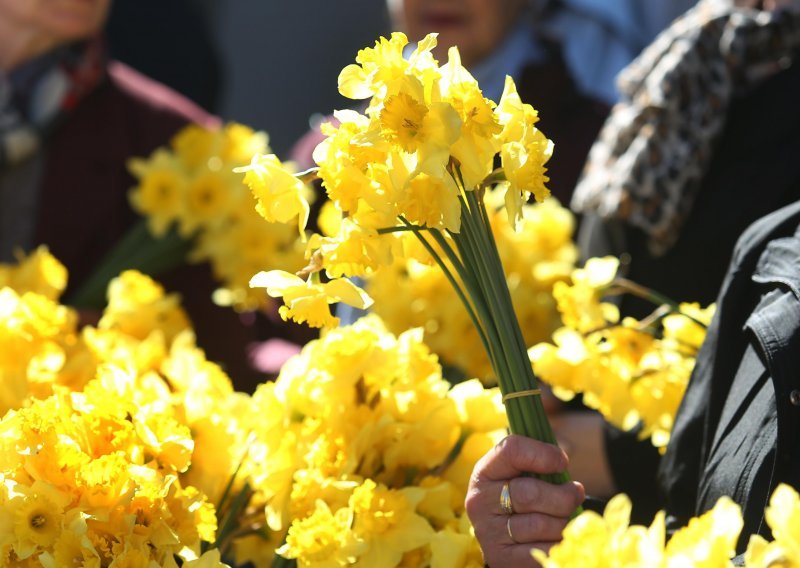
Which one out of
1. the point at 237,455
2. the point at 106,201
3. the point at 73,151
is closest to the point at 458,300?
the point at 237,455

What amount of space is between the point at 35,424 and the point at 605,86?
6.13 ft

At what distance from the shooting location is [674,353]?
127 cm

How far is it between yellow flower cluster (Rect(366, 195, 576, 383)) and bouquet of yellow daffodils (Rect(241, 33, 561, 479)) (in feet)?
2.74

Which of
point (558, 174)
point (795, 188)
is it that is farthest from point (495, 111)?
point (558, 174)

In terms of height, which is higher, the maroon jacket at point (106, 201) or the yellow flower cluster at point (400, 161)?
the maroon jacket at point (106, 201)

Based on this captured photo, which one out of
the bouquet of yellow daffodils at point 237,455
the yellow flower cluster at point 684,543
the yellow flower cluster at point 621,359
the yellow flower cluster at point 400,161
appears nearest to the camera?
the yellow flower cluster at point 684,543

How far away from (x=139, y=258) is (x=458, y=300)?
713 mm

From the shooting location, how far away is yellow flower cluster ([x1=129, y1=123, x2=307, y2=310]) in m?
2.09

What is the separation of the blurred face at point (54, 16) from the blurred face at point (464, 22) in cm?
65

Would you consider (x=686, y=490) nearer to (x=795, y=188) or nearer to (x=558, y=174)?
(x=795, y=188)

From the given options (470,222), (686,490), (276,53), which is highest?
(276,53)

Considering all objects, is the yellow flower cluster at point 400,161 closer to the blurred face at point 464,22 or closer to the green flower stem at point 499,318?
the green flower stem at point 499,318

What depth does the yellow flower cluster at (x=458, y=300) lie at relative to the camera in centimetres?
175

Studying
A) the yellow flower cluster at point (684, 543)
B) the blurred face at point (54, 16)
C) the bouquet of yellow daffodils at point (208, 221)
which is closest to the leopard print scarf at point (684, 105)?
the bouquet of yellow daffodils at point (208, 221)
